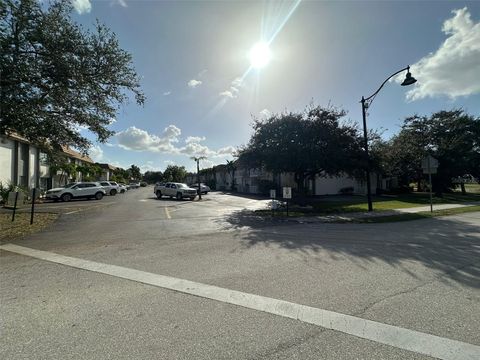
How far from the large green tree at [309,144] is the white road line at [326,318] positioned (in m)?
14.8

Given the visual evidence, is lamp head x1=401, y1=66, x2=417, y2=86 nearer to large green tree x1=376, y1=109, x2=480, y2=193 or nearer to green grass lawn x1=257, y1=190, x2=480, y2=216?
green grass lawn x1=257, y1=190, x2=480, y2=216

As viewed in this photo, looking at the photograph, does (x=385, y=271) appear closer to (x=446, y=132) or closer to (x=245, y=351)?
(x=245, y=351)

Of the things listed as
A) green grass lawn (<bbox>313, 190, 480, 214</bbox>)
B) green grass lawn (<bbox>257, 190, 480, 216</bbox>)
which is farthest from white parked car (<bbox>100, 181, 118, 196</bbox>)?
green grass lawn (<bbox>313, 190, 480, 214</bbox>)

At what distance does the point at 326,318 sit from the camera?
371 centimetres

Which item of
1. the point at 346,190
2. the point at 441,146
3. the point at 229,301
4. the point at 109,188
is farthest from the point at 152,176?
the point at 229,301

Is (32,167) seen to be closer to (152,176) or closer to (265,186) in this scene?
(265,186)

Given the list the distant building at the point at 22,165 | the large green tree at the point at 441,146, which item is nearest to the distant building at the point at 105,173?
the distant building at the point at 22,165

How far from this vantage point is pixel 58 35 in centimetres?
1102

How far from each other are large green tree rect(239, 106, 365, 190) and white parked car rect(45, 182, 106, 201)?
18.8 metres

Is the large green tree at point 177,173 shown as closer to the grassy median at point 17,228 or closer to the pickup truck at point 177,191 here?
the pickup truck at point 177,191

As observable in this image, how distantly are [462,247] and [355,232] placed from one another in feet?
10.9

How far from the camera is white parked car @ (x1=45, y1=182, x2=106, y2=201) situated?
2764 centimetres

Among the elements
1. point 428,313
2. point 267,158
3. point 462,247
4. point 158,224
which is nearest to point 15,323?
point 428,313

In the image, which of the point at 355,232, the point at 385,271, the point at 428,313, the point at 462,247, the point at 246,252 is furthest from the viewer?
the point at 355,232
